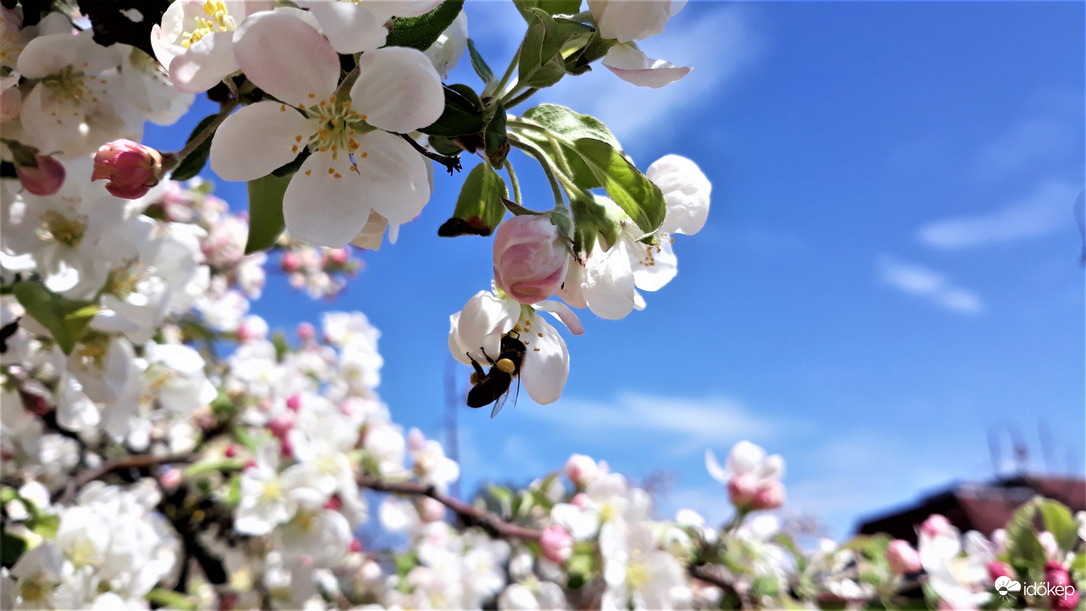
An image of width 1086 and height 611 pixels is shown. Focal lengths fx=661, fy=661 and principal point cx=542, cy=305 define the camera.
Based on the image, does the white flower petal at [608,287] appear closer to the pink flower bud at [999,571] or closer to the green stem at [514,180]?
the green stem at [514,180]

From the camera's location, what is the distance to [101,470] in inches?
65.2

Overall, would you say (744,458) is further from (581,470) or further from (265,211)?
(265,211)

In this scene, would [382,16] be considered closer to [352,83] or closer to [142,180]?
[352,83]

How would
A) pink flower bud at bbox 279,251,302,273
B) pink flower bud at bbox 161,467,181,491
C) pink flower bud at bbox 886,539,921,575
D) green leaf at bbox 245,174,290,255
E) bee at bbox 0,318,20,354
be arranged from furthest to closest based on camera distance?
pink flower bud at bbox 279,251,302,273 < pink flower bud at bbox 161,467,181,491 < pink flower bud at bbox 886,539,921,575 < bee at bbox 0,318,20,354 < green leaf at bbox 245,174,290,255

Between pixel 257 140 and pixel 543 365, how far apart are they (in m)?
0.28

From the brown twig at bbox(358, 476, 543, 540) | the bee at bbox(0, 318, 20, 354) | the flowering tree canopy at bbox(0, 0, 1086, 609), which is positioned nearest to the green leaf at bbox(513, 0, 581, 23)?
the flowering tree canopy at bbox(0, 0, 1086, 609)

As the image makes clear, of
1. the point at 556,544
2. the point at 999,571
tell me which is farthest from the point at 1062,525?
the point at 556,544

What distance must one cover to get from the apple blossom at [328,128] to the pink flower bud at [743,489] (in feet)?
4.95

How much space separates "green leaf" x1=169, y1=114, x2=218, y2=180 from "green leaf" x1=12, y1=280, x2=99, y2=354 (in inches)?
13.6

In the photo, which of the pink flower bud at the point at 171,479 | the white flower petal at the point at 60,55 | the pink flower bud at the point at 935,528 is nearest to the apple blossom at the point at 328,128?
the white flower petal at the point at 60,55

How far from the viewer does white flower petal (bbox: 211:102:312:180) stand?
470 millimetres

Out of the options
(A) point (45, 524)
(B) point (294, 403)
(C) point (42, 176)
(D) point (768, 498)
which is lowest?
(A) point (45, 524)

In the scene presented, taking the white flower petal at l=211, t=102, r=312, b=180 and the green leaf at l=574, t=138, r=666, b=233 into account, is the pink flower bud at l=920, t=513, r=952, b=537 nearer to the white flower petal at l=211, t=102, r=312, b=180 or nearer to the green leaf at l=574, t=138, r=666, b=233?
the green leaf at l=574, t=138, r=666, b=233

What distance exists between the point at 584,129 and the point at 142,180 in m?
0.36
